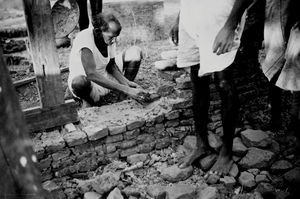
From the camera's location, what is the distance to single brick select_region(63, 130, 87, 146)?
3.18m

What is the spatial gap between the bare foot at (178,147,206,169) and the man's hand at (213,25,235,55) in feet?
3.38

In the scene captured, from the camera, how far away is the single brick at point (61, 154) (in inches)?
124

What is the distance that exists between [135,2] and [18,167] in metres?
6.51

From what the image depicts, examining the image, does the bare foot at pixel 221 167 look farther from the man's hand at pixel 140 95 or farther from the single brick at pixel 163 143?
the man's hand at pixel 140 95

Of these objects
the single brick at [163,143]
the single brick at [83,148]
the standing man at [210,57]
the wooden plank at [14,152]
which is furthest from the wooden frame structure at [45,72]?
the wooden plank at [14,152]

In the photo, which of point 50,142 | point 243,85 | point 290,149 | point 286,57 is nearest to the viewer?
point 286,57

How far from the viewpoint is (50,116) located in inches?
129

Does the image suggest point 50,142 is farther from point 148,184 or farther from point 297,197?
point 297,197

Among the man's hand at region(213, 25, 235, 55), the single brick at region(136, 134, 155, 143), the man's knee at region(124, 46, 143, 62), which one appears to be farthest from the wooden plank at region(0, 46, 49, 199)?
the man's knee at region(124, 46, 143, 62)

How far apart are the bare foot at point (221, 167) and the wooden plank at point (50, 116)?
4.66 feet

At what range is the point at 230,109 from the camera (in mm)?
2830

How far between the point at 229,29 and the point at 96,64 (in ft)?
6.38

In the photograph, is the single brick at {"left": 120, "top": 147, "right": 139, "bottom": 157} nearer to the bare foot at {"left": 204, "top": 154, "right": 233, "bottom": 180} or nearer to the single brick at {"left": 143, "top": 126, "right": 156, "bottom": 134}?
the single brick at {"left": 143, "top": 126, "right": 156, "bottom": 134}

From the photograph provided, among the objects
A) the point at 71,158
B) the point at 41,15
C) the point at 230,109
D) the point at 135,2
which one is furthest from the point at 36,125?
the point at 135,2
